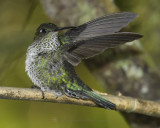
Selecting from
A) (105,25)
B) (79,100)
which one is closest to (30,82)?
(79,100)

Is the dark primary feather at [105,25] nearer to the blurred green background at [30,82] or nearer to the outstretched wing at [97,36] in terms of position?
the outstretched wing at [97,36]

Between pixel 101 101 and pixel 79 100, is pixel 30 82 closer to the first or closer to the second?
pixel 79 100

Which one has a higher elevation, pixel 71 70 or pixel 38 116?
pixel 71 70

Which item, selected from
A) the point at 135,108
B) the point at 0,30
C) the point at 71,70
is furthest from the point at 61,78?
the point at 0,30

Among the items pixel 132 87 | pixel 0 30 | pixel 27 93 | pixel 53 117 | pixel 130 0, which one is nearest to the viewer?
pixel 27 93

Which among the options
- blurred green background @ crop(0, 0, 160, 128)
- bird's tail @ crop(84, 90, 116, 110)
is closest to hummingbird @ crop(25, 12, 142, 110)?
bird's tail @ crop(84, 90, 116, 110)

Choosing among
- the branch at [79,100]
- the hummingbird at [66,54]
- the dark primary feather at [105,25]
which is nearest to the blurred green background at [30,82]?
the hummingbird at [66,54]

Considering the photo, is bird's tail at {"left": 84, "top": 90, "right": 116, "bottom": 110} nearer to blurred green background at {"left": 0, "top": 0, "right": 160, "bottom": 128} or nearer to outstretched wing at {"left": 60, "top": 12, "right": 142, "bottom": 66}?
outstretched wing at {"left": 60, "top": 12, "right": 142, "bottom": 66}

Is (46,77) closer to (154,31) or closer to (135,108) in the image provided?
(135,108)
